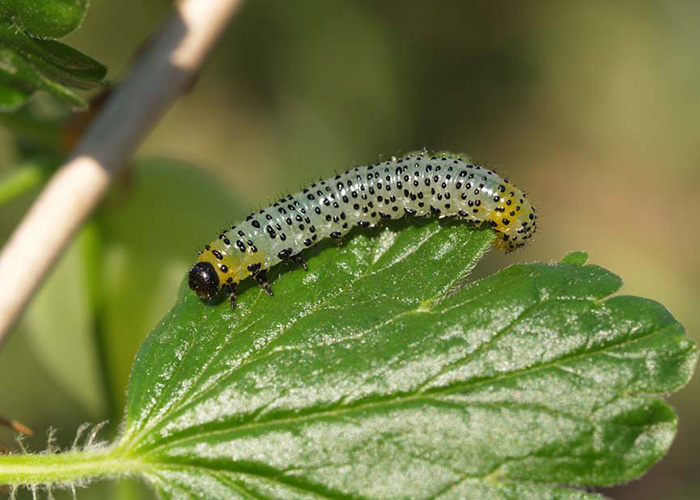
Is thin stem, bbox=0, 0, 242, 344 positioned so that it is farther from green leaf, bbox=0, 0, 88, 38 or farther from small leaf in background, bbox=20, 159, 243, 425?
small leaf in background, bbox=20, 159, 243, 425

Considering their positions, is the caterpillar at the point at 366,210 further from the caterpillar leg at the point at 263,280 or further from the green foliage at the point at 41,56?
the green foliage at the point at 41,56

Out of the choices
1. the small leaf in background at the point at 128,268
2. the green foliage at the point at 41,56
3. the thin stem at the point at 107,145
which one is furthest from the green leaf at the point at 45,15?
the small leaf in background at the point at 128,268

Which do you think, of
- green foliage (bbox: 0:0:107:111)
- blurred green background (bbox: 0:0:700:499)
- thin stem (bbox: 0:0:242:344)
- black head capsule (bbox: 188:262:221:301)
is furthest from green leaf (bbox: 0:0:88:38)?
blurred green background (bbox: 0:0:700:499)

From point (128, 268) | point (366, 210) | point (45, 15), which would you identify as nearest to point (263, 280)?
point (366, 210)

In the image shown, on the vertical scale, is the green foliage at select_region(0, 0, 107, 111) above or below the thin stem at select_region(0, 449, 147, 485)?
above

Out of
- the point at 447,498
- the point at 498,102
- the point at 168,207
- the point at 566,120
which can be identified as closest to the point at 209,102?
the point at 498,102

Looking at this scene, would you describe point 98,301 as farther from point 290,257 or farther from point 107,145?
point 290,257

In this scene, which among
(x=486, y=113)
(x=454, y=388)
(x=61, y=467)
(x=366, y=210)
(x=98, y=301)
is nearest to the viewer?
(x=61, y=467)
